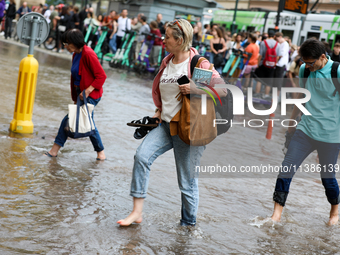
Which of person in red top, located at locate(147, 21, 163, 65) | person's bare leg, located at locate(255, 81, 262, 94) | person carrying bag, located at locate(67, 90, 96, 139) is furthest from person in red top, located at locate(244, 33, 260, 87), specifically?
person carrying bag, located at locate(67, 90, 96, 139)

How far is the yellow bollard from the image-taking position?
6.57 metres

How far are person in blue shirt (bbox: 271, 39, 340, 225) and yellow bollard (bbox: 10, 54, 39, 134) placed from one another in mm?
3846

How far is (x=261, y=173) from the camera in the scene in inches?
249

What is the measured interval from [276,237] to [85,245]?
5.85 feet

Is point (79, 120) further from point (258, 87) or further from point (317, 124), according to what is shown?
point (258, 87)

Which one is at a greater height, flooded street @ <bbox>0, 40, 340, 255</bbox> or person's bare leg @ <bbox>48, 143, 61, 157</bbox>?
person's bare leg @ <bbox>48, 143, 61, 157</bbox>

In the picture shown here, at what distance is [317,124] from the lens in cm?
444

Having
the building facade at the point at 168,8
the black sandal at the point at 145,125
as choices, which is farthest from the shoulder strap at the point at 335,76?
the building facade at the point at 168,8

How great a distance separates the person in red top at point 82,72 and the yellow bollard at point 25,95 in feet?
3.51

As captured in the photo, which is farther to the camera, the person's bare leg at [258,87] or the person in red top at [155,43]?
the person in red top at [155,43]

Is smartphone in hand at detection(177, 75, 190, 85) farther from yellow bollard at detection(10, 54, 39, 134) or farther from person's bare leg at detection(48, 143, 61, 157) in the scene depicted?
yellow bollard at detection(10, 54, 39, 134)

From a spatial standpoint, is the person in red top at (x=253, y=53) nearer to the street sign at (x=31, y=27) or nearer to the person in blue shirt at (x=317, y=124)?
the street sign at (x=31, y=27)

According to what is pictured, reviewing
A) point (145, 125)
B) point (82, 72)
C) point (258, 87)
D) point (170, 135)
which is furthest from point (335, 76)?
point (258, 87)

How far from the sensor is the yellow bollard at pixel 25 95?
21.6ft
